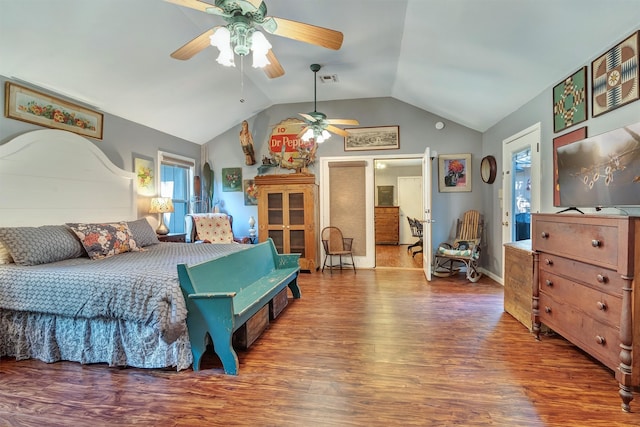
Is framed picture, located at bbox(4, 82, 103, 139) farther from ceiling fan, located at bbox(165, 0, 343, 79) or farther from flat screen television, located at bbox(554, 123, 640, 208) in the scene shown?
flat screen television, located at bbox(554, 123, 640, 208)

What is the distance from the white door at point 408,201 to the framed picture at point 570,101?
230 inches

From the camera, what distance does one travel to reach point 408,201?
348 inches

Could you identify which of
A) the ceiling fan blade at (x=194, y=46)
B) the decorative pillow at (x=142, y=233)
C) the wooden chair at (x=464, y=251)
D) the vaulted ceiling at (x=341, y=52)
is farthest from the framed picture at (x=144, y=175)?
the wooden chair at (x=464, y=251)

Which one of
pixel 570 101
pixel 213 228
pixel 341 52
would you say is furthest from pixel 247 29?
pixel 213 228

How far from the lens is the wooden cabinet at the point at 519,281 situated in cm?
265

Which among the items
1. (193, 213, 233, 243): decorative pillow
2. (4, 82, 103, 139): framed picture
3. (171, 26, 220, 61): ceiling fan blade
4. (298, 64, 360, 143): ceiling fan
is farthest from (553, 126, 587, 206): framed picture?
(4, 82, 103, 139): framed picture

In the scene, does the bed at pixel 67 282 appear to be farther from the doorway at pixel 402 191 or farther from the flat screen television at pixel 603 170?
the doorway at pixel 402 191

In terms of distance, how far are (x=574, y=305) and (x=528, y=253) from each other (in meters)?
0.67

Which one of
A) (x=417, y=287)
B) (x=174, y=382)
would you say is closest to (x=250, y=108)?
(x=417, y=287)

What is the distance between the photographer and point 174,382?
6.29 ft

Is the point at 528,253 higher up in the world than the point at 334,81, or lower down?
lower down

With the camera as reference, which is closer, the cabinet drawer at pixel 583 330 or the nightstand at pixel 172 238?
the cabinet drawer at pixel 583 330

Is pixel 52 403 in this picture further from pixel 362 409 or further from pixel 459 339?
pixel 459 339

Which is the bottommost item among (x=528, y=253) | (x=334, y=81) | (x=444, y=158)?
(x=528, y=253)
